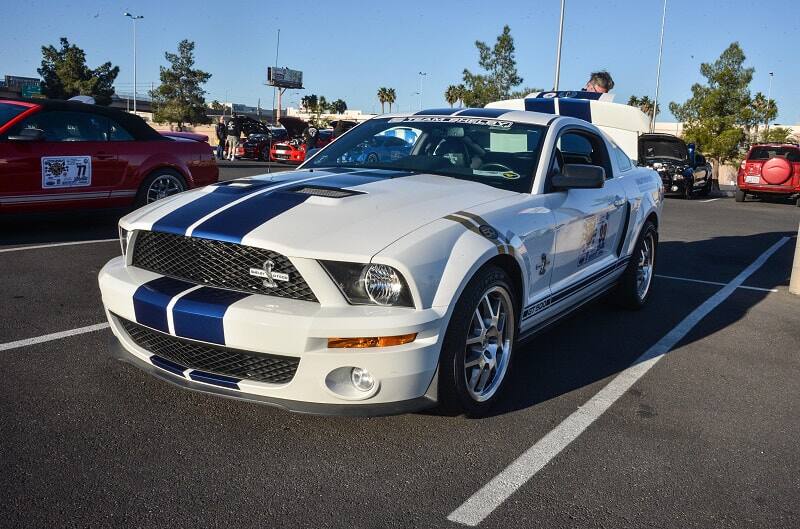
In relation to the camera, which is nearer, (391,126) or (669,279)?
(391,126)

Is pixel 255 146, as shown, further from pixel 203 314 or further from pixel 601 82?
pixel 203 314

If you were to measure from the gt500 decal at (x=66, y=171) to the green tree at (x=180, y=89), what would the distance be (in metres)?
57.4

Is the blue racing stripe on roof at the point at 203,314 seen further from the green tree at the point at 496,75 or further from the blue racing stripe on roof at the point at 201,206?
the green tree at the point at 496,75

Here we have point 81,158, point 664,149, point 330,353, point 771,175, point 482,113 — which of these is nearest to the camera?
point 330,353

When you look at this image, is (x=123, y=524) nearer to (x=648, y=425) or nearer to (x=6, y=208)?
(x=648, y=425)

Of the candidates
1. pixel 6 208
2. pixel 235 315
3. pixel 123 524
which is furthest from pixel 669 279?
pixel 6 208

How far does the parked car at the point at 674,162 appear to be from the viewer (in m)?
19.6

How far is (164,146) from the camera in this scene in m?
8.58

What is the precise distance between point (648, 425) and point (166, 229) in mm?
2420

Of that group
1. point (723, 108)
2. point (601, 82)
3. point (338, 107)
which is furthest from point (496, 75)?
point (338, 107)

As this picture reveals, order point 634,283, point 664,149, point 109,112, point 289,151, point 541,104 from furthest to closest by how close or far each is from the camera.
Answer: point 289,151 → point 664,149 → point 541,104 → point 109,112 → point 634,283

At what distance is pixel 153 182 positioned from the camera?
845cm

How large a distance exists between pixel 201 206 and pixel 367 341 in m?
1.11

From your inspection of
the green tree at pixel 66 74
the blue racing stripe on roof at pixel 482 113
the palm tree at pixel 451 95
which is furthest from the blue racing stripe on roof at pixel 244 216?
the palm tree at pixel 451 95
